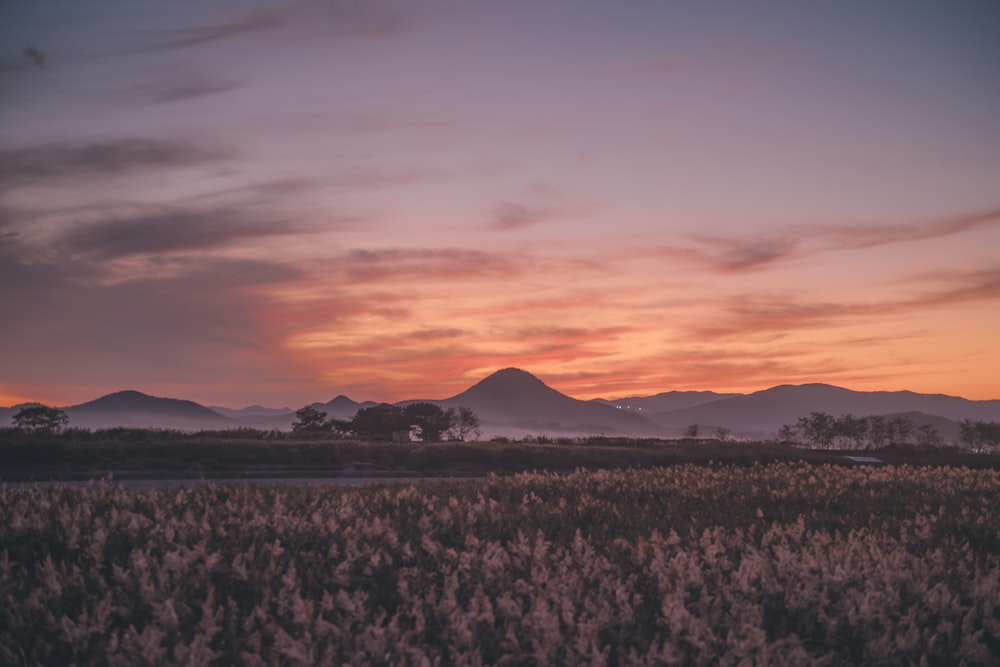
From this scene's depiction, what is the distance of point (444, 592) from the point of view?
656 centimetres

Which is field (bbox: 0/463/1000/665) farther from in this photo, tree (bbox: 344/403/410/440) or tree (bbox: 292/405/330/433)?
tree (bbox: 292/405/330/433)

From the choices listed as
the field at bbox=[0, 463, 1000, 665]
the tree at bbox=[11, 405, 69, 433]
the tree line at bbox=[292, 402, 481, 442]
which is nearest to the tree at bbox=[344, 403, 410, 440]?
the tree line at bbox=[292, 402, 481, 442]

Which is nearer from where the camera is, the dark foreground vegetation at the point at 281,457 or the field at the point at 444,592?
the field at the point at 444,592

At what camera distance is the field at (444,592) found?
18.1 ft

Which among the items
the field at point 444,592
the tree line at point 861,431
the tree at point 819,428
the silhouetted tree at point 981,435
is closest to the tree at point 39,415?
the field at point 444,592

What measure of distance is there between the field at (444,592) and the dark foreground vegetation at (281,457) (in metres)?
13.4

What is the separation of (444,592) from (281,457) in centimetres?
2272

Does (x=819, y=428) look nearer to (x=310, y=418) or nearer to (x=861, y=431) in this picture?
(x=861, y=431)

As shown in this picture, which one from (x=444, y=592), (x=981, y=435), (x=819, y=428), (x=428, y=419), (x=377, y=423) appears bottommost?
(x=981, y=435)

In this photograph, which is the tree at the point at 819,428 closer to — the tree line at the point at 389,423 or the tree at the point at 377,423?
the tree line at the point at 389,423

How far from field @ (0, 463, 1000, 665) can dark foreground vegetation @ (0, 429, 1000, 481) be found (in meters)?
13.4

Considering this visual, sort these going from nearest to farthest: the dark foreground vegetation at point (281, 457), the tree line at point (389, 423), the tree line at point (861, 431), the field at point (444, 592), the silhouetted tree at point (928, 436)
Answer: the field at point (444, 592)
the dark foreground vegetation at point (281, 457)
the tree line at point (389, 423)
the silhouetted tree at point (928, 436)
the tree line at point (861, 431)

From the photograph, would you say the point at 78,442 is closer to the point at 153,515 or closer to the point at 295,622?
the point at 153,515

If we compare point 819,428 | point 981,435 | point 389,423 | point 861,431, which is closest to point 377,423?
point 389,423
